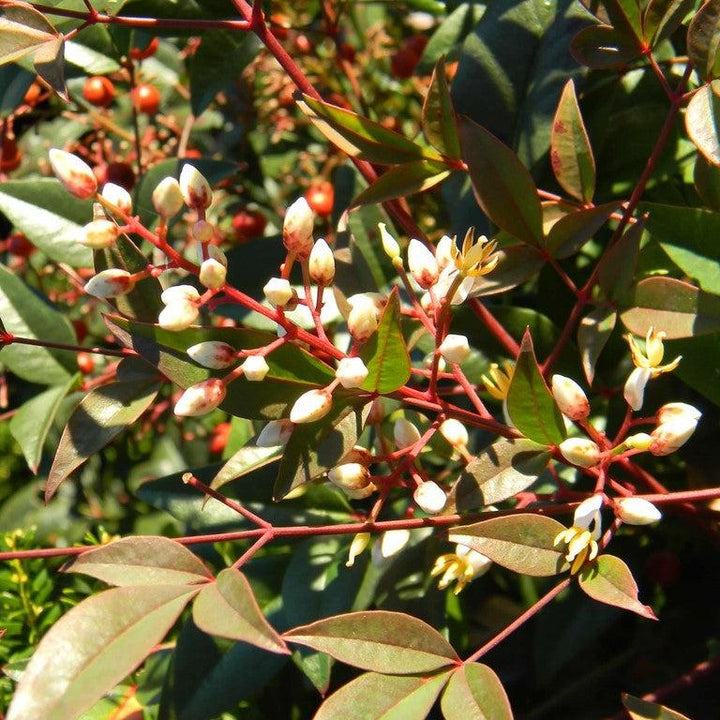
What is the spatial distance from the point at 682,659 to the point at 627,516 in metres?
0.45

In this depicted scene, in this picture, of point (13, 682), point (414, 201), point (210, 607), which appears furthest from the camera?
point (414, 201)

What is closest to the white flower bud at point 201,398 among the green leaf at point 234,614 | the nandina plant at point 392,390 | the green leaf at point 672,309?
the nandina plant at point 392,390

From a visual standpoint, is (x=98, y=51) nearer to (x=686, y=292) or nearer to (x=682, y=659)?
(x=686, y=292)

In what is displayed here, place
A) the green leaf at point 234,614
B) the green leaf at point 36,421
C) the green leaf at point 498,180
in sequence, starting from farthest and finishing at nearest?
the green leaf at point 36,421 → the green leaf at point 498,180 → the green leaf at point 234,614

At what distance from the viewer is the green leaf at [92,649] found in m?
0.51

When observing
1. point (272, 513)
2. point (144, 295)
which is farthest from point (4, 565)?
point (144, 295)

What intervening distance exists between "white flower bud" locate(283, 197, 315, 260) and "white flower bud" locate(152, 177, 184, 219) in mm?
86

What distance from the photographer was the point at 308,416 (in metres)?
0.59

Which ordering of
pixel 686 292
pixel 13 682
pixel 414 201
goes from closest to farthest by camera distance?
pixel 686 292, pixel 13 682, pixel 414 201

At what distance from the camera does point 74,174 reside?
2.08 ft

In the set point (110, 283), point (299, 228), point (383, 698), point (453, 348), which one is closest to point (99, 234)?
point (110, 283)

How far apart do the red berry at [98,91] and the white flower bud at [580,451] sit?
86cm

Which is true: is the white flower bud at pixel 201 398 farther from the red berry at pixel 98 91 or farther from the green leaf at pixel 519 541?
the red berry at pixel 98 91

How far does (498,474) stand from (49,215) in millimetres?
592
